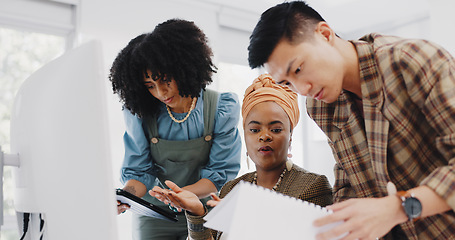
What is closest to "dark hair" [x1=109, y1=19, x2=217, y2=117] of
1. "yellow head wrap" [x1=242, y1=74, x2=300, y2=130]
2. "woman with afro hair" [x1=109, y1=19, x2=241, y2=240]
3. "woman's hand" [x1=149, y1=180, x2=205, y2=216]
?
"woman with afro hair" [x1=109, y1=19, x2=241, y2=240]

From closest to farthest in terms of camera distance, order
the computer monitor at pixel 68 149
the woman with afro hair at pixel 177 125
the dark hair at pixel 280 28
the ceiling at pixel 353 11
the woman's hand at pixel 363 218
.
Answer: the computer monitor at pixel 68 149, the woman's hand at pixel 363 218, the dark hair at pixel 280 28, the woman with afro hair at pixel 177 125, the ceiling at pixel 353 11

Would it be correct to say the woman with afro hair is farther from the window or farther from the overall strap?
the window

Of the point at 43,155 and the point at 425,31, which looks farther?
the point at 425,31

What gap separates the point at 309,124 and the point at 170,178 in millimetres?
2742

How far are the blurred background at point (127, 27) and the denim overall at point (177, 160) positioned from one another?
705 mm

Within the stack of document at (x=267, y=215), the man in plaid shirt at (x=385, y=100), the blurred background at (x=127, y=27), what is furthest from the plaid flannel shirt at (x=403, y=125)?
the blurred background at (x=127, y=27)

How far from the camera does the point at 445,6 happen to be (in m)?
2.62

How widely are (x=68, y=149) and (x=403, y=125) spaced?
2.13 ft

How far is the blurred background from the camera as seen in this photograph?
99.1 inches

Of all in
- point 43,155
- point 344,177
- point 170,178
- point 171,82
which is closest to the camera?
point 43,155

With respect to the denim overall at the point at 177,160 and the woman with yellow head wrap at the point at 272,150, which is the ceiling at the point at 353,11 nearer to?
the denim overall at the point at 177,160

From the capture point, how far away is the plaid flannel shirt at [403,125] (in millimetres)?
A: 747

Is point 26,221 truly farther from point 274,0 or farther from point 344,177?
point 274,0

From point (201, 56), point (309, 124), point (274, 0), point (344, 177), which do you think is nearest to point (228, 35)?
point (274, 0)
